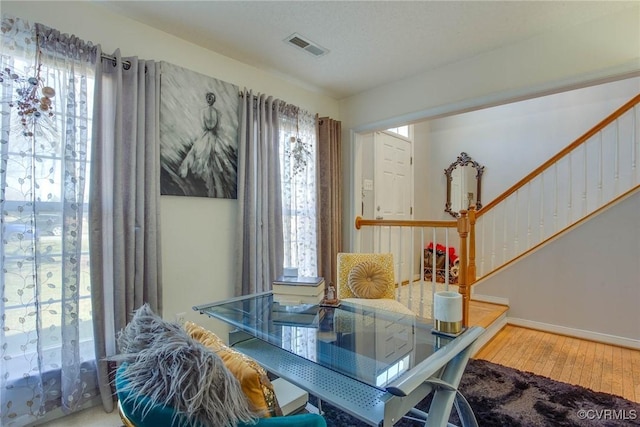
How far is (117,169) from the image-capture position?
1.98 metres

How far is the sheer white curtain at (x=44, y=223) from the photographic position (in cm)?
165

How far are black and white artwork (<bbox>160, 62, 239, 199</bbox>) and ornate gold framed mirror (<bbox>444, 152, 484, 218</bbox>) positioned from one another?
138 inches

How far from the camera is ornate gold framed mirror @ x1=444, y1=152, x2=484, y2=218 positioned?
467 cm

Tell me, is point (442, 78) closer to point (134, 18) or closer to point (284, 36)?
point (284, 36)

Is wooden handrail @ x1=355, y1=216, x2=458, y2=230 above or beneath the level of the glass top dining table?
above

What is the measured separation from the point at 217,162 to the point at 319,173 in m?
1.10

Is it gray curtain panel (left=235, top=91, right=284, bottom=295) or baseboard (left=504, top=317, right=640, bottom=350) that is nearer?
gray curtain panel (left=235, top=91, right=284, bottom=295)

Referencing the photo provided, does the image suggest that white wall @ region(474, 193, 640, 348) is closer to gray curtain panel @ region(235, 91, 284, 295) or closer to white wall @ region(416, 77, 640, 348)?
white wall @ region(416, 77, 640, 348)

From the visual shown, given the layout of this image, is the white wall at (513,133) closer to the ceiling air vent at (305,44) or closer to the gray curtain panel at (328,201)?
the gray curtain panel at (328,201)

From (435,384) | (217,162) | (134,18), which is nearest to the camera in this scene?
(435,384)

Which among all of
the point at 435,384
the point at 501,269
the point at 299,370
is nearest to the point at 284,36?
the point at 299,370

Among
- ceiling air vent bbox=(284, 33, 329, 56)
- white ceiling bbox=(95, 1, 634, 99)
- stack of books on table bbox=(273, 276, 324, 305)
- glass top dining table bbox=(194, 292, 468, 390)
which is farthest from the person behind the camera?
ceiling air vent bbox=(284, 33, 329, 56)

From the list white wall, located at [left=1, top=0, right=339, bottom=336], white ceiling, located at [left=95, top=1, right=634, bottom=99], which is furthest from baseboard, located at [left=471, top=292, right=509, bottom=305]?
white wall, located at [left=1, top=0, right=339, bottom=336]

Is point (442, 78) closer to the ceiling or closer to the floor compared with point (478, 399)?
closer to the ceiling
